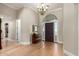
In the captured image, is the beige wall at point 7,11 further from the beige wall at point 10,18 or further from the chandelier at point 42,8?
the chandelier at point 42,8

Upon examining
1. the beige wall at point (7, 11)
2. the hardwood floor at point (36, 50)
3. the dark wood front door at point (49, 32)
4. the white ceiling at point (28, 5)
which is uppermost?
the white ceiling at point (28, 5)

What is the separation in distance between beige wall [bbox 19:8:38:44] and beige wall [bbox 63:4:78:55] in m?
0.57

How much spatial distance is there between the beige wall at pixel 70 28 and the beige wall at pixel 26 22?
0.57 metres

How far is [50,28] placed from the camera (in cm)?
208

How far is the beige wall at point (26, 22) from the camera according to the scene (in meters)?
2.04

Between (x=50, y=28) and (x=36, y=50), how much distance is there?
51 cm

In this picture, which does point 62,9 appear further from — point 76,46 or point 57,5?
point 76,46

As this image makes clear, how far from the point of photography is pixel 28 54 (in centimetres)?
189

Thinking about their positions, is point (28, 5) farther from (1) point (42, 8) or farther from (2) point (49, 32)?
(2) point (49, 32)

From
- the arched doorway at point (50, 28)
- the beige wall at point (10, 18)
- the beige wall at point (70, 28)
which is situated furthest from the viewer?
the arched doorway at point (50, 28)

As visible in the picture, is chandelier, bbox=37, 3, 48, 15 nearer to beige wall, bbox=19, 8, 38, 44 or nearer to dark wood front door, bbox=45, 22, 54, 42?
beige wall, bbox=19, 8, 38, 44

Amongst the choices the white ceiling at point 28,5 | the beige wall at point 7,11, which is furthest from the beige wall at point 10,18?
the white ceiling at point 28,5

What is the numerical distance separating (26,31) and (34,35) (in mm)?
176

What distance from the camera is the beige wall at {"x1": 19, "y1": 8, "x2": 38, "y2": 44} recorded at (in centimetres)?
204
